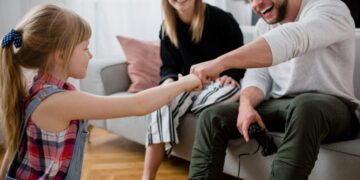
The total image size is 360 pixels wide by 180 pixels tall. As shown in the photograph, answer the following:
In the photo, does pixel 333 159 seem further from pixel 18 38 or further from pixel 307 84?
pixel 18 38

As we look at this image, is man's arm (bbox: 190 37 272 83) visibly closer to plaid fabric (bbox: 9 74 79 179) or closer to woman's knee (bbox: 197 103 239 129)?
woman's knee (bbox: 197 103 239 129)

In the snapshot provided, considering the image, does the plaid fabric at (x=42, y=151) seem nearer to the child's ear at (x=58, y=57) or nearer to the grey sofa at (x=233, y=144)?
the child's ear at (x=58, y=57)

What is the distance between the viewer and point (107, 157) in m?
2.29

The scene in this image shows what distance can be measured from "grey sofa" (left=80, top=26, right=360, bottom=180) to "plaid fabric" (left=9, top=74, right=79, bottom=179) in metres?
0.65

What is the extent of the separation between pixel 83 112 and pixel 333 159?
2.43 feet

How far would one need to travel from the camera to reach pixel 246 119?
1374 mm

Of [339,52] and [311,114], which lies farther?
[339,52]

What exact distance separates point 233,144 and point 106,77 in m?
0.87

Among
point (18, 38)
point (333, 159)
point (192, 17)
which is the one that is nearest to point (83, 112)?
point (18, 38)

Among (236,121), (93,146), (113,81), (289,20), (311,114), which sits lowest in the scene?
(93,146)

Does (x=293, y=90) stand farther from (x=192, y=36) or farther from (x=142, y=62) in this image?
(x=142, y=62)

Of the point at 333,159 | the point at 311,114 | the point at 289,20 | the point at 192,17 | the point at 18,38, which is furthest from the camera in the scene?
the point at 192,17

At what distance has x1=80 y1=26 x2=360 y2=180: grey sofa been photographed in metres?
1.30

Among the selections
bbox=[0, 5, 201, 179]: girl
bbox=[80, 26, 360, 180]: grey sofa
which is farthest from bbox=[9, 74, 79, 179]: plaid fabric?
bbox=[80, 26, 360, 180]: grey sofa
